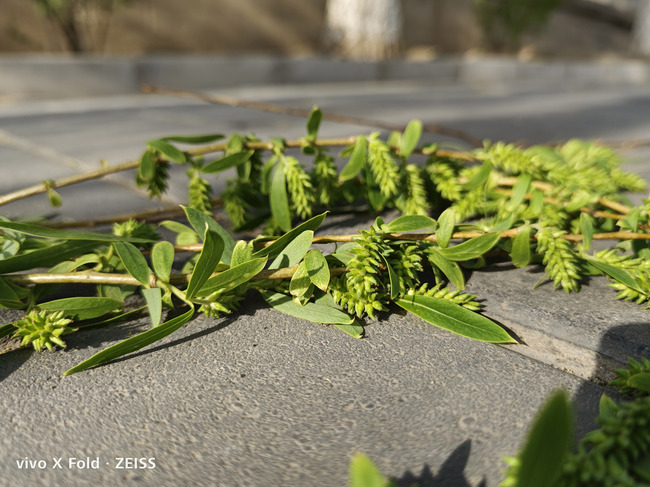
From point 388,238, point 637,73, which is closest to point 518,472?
point 388,238

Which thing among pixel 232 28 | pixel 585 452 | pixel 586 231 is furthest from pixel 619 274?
pixel 232 28

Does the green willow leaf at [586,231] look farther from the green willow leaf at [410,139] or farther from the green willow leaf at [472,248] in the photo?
the green willow leaf at [410,139]

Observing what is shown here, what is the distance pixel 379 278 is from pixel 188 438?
13.3 inches

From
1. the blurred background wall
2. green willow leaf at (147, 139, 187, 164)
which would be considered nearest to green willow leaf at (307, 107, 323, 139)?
green willow leaf at (147, 139, 187, 164)

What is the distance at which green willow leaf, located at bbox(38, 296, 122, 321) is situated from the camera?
2.35 feet

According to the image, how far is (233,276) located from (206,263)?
1.6 inches

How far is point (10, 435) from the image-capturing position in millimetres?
565

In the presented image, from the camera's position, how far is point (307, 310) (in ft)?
2.46

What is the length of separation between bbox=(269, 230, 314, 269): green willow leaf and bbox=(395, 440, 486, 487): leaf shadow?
0.33 m

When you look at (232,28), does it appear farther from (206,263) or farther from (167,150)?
(206,263)

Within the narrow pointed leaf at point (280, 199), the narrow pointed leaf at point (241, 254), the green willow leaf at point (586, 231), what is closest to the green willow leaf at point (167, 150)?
the narrow pointed leaf at point (280, 199)

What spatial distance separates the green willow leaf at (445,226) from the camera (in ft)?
2.53

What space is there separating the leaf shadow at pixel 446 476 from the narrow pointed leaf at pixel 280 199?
20.6 inches

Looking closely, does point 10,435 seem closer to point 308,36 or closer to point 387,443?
point 387,443
